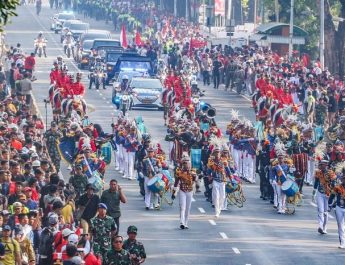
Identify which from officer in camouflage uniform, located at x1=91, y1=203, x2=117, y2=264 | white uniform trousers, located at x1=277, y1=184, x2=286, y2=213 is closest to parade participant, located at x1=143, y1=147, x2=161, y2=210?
white uniform trousers, located at x1=277, y1=184, x2=286, y2=213

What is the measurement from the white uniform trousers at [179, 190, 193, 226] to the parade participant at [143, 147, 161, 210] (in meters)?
2.86

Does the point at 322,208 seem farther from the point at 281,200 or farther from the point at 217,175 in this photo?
the point at 281,200

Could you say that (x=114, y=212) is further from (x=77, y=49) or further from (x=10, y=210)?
(x=77, y=49)

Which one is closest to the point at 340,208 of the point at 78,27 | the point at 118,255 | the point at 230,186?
the point at 230,186

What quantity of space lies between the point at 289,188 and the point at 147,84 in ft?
76.9

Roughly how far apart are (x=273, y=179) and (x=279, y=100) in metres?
15.5

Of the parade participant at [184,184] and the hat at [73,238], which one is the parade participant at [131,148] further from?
the hat at [73,238]

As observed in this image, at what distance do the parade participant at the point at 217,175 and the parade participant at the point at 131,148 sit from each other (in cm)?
652

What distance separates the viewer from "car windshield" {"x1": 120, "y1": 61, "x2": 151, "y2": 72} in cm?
6875

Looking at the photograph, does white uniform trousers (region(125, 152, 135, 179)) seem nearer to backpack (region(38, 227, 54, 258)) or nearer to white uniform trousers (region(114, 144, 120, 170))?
white uniform trousers (region(114, 144, 120, 170))

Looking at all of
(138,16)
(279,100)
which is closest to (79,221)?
(279,100)

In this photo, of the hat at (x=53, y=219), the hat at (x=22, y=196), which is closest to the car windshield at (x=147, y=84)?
the hat at (x=22, y=196)

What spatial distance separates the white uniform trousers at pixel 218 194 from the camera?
127ft

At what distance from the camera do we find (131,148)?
45.4 meters
